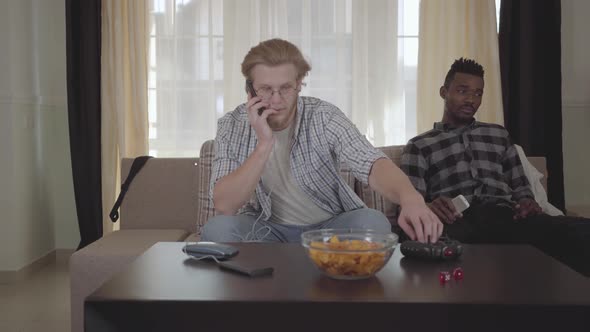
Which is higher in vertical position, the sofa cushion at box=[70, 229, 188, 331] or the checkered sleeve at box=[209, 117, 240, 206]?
the checkered sleeve at box=[209, 117, 240, 206]

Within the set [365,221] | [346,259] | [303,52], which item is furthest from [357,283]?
[303,52]

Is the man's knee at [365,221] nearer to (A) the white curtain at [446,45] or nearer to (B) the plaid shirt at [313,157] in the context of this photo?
(B) the plaid shirt at [313,157]

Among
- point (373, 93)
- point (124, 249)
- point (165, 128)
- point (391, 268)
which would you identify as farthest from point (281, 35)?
point (391, 268)

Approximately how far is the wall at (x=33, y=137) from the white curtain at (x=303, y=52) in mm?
636

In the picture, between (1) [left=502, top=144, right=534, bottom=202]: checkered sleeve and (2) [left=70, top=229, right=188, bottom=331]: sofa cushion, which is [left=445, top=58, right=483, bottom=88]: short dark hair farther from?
(2) [left=70, top=229, right=188, bottom=331]: sofa cushion

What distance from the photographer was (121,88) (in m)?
3.79

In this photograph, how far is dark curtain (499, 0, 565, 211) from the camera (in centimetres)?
362

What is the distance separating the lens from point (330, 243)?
1.32m

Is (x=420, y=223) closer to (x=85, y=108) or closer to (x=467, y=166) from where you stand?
(x=467, y=166)

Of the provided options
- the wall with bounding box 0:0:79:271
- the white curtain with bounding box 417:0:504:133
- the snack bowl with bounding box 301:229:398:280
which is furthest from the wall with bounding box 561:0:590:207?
the wall with bounding box 0:0:79:271

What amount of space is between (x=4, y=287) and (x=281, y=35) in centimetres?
203

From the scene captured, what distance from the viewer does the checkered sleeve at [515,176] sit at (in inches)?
104

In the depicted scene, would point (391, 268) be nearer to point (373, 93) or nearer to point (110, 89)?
point (373, 93)

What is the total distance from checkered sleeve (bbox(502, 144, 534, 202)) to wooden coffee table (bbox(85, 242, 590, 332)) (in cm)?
139
